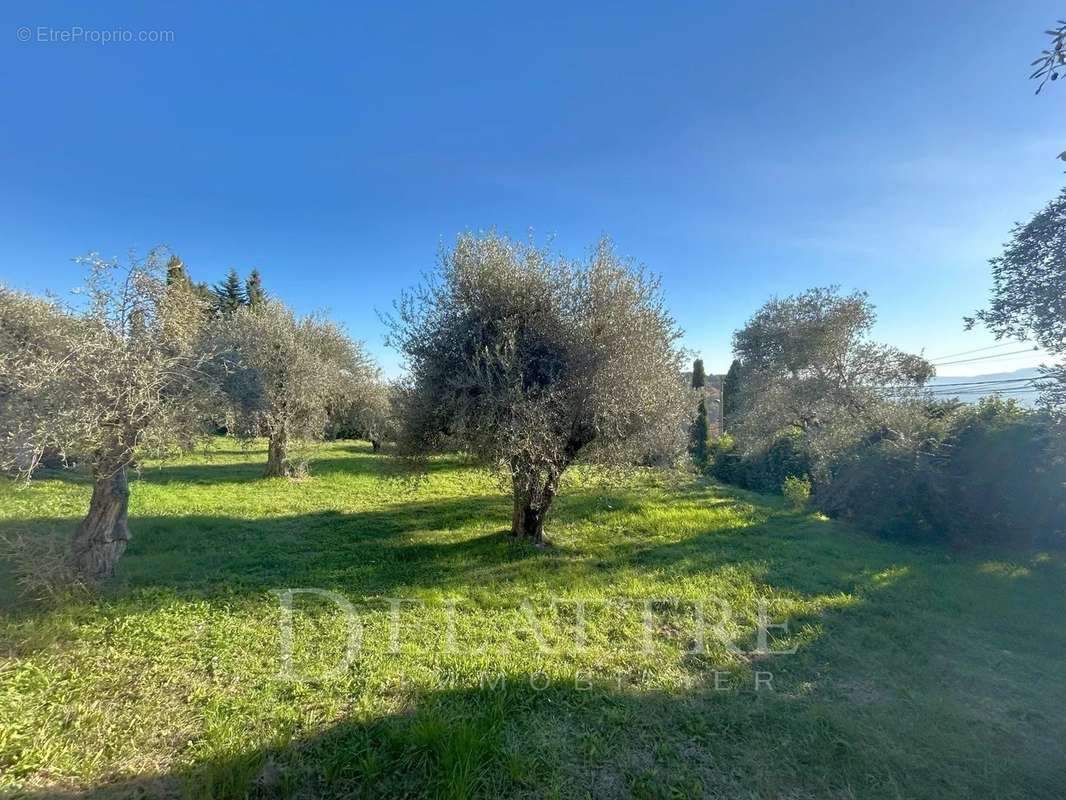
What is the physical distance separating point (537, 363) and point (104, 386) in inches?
209

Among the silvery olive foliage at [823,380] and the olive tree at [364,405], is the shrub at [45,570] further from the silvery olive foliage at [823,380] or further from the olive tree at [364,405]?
the silvery olive foliage at [823,380]

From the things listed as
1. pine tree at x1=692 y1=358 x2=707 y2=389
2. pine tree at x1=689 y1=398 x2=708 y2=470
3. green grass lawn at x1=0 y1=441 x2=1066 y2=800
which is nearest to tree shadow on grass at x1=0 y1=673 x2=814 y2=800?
green grass lawn at x1=0 y1=441 x2=1066 y2=800

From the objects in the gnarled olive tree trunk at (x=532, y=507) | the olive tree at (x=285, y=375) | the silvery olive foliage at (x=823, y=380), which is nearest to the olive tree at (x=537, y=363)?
the gnarled olive tree trunk at (x=532, y=507)

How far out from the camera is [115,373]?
15.3ft

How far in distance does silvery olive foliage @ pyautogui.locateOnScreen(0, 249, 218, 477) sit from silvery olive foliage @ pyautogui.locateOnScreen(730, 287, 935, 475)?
45.7ft

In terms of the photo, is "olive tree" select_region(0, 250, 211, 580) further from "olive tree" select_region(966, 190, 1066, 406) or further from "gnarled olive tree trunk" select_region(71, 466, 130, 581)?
"olive tree" select_region(966, 190, 1066, 406)

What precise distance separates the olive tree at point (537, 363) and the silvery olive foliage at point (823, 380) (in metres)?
7.82

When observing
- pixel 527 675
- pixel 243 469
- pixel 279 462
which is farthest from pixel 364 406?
pixel 527 675

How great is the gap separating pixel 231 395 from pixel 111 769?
4.13 metres

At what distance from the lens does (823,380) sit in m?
14.1

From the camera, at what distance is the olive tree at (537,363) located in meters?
6.54

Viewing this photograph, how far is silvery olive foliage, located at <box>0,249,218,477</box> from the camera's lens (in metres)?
4.34

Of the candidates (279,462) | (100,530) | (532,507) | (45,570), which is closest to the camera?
(45,570)

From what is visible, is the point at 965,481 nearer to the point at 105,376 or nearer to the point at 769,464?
the point at 769,464
